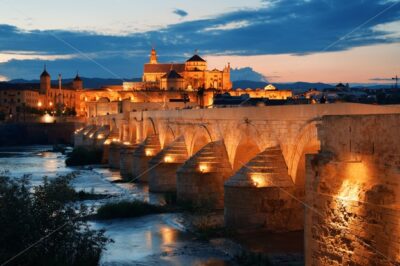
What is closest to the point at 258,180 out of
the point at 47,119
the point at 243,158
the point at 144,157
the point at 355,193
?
the point at 243,158

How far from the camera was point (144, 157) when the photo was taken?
26.0 meters

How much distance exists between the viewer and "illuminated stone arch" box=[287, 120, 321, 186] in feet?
39.2

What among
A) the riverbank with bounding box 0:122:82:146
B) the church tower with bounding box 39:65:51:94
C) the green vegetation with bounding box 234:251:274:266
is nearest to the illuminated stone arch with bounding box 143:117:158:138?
the green vegetation with bounding box 234:251:274:266

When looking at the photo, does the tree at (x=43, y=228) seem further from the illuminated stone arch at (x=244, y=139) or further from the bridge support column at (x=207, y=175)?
the bridge support column at (x=207, y=175)

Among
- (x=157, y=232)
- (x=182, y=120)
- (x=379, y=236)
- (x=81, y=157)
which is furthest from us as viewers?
(x=81, y=157)

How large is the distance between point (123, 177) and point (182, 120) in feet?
20.2

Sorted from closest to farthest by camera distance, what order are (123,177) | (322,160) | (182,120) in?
(322,160) < (182,120) < (123,177)

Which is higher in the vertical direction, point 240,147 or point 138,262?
point 240,147

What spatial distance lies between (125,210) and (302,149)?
6.16 meters

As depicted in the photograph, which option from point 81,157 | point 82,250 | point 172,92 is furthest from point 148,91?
point 82,250

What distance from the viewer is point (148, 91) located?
7981cm

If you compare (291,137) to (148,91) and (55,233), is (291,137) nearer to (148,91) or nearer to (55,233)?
(55,233)

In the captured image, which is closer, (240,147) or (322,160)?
(322,160)

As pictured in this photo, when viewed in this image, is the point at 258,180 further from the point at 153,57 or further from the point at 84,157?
the point at 153,57
